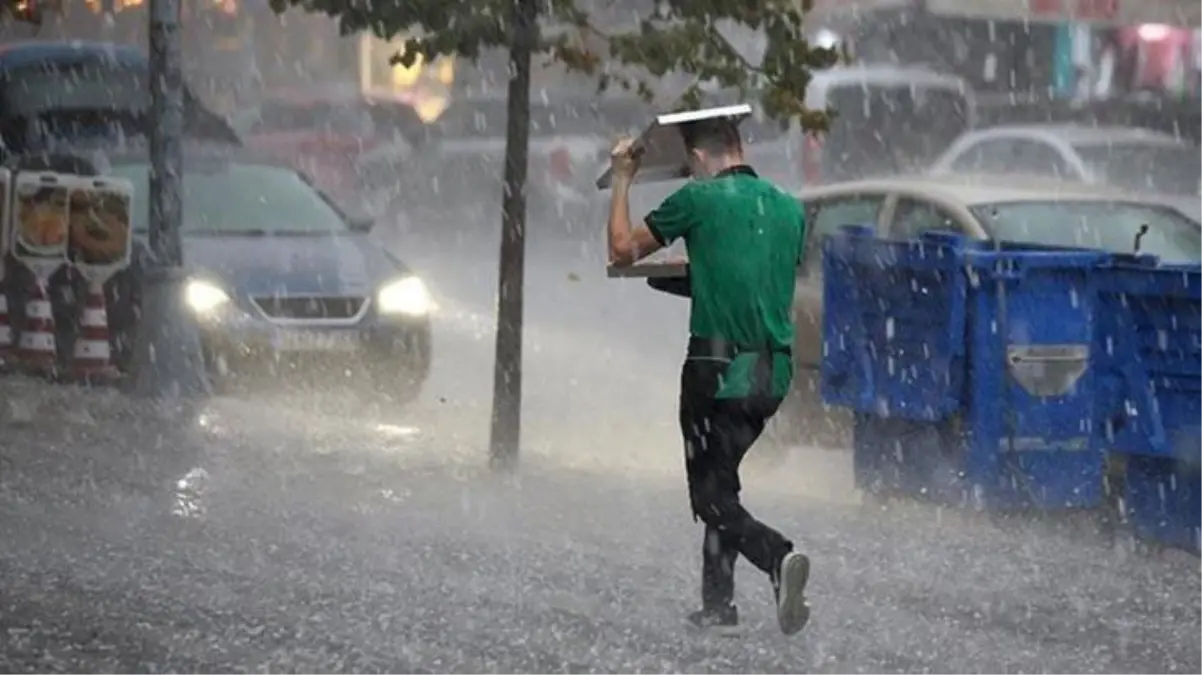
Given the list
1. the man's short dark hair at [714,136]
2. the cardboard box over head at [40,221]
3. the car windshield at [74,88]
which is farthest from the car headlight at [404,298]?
the car windshield at [74,88]

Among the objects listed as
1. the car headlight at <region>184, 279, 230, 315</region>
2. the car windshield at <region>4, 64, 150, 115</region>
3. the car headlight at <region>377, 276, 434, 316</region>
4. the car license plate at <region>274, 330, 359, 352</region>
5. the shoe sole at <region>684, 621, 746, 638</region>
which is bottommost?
the car windshield at <region>4, 64, 150, 115</region>

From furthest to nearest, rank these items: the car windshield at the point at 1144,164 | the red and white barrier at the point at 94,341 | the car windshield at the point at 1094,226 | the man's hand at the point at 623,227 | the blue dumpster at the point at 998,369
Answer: the car windshield at the point at 1144,164 → the red and white barrier at the point at 94,341 → the car windshield at the point at 1094,226 → the blue dumpster at the point at 998,369 → the man's hand at the point at 623,227

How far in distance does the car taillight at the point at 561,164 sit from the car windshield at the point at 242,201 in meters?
16.2

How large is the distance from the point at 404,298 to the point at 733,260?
7303 mm

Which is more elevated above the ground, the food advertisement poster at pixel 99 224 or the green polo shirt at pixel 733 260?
the green polo shirt at pixel 733 260

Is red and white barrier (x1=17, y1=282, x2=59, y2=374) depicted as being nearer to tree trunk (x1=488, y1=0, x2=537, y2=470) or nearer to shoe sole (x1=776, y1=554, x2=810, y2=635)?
tree trunk (x1=488, y1=0, x2=537, y2=470)

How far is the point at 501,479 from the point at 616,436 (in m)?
2.46

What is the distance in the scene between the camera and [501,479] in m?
12.8

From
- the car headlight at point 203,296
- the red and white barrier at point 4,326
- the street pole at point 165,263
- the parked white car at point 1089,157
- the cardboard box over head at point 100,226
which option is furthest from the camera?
the parked white car at point 1089,157

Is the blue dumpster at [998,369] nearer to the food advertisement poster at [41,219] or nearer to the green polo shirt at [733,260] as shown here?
the green polo shirt at [733,260]

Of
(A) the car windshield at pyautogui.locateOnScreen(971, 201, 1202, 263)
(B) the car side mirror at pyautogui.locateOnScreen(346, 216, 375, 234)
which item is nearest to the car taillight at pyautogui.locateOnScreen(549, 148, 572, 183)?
(B) the car side mirror at pyautogui.locateOnScreen(346, 216, 375, 234)

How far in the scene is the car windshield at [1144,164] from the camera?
23250 millimetres

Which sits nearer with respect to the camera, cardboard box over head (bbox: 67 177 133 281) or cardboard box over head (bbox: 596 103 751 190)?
cardboard box over head (bbox: 596 103 751 190)

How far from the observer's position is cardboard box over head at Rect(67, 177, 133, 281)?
51.4 ft
